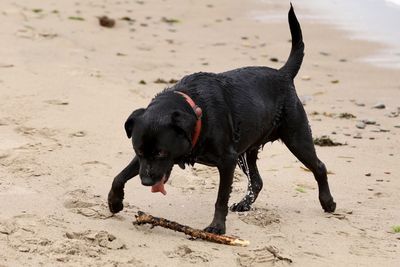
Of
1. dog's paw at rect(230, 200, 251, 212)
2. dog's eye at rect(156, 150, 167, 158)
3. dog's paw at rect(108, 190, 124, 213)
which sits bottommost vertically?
dog's paw at rect(230, 200, 251, 212)

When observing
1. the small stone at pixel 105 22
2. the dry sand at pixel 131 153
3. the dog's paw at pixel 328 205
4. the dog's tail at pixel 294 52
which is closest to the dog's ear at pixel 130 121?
the dry sand at pixel 131 153

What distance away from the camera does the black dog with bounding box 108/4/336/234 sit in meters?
4.91

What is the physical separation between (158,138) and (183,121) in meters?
0.18

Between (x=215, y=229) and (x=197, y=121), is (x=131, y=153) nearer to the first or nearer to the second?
(x=215, y=229)

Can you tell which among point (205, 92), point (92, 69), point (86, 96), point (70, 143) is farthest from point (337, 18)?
point (205, 92)

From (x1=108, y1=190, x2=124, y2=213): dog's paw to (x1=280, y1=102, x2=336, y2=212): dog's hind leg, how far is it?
4.83ft

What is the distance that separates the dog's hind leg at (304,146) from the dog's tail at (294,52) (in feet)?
1.00

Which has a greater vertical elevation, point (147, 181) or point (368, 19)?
point (147, 181)

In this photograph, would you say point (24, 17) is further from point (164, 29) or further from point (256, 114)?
point (256, 114)

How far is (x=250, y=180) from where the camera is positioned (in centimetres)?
626

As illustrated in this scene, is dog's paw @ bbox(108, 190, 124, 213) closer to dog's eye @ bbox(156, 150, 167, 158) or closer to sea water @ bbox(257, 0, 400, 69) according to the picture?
dog's eye @ bbox(156, 150, 167, 158)

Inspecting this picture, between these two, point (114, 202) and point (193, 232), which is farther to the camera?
point (114, 202)

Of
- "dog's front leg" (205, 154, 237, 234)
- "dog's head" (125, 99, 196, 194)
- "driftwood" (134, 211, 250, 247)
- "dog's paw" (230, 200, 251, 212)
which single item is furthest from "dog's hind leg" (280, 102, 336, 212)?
"dog's head" (125, 99, 196, 194)

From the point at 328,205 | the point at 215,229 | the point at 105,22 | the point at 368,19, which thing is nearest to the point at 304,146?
the point at 328,205
